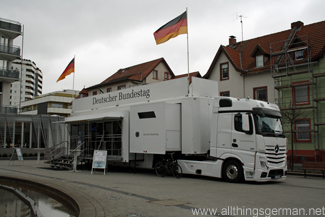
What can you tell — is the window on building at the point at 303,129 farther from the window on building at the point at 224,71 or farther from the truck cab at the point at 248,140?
the truck cab at the point at 248,140

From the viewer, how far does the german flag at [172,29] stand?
1724 centimetres

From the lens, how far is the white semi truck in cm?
1188

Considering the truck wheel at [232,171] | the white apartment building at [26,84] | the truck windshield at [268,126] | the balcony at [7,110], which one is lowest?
the truck wheel at [232,171]

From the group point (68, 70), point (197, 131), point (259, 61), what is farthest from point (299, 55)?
point (68, 70)

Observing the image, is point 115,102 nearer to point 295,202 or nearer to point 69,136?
point 69,136

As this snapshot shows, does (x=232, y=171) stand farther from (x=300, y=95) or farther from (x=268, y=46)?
(x=268, y=46)

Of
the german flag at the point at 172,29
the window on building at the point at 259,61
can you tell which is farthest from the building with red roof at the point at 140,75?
the german flag at the point at 172,29

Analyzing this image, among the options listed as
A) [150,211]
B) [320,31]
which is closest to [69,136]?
[150,211]

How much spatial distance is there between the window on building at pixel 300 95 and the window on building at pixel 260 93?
2.70m

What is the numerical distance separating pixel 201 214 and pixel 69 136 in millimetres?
15320

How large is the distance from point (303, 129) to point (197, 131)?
51.3 ft

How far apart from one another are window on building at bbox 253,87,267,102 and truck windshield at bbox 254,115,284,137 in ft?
54.6

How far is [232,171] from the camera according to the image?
483 inches

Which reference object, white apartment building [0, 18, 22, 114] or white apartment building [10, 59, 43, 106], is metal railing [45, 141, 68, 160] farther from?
white apartment building [10, 59, 43, 106]
